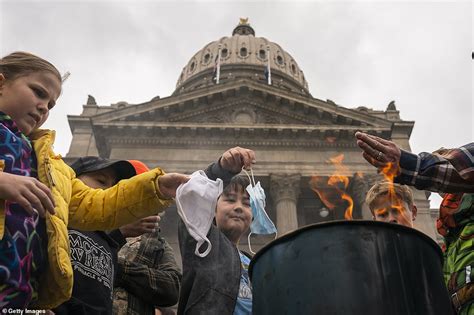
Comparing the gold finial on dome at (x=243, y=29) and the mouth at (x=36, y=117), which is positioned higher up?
the gold finial on dome at (x=243, y=29)

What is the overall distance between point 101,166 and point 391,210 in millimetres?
2467

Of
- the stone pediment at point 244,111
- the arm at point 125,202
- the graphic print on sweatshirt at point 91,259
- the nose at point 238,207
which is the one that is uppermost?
the stone pediment at point 244,111

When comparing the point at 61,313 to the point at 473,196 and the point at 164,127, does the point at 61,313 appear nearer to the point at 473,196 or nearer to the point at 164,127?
the point at 473,196

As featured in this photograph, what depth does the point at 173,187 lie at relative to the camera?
2.45m

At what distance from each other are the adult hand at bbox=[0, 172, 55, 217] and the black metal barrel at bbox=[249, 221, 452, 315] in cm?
116

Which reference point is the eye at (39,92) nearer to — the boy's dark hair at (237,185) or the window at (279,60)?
the boy's dark hair at (237,185)

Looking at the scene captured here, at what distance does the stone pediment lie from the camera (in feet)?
74.5

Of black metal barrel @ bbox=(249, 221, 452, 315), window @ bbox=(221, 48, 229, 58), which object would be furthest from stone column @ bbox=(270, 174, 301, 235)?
window @ bbox=(221, 48, 229, 58)

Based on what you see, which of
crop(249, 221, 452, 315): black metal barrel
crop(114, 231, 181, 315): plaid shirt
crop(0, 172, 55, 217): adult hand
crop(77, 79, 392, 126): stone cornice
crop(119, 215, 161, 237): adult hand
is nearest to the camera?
crop(0, 172, 55, 217): adult hand

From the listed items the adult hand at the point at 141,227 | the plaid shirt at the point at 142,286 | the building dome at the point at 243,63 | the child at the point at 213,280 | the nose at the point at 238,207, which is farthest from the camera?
the building dome at the point at 243,63

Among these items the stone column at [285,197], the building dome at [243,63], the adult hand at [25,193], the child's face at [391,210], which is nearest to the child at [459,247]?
the child's face at [391,210]

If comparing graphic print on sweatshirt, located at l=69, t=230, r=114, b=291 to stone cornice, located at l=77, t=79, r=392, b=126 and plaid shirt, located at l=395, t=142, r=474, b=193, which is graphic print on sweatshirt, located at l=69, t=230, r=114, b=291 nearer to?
plaid shirt, located at l=395, t=142, r=474, b=193

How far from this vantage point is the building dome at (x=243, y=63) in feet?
143

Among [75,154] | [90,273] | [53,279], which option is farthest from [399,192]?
[75,154]
